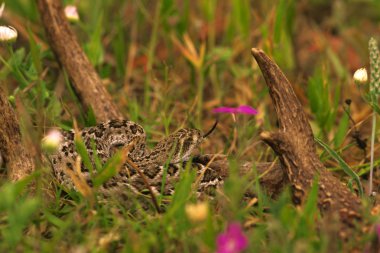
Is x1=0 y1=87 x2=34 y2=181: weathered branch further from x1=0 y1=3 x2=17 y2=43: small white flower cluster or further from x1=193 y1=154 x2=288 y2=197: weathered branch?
x1=193 y1=154 x2=288 y2=197: weathered branch

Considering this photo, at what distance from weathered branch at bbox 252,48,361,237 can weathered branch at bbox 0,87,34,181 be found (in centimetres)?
173

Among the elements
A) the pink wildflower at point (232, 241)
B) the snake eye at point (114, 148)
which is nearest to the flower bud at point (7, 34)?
the snake eye at point (114, 148)

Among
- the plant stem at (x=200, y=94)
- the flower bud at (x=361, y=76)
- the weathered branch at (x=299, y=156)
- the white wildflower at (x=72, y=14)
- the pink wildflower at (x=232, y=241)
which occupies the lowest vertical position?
the pink wildflower at (x=232, y=241)

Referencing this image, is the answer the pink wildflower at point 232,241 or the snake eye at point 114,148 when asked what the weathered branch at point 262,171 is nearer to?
the snake eye at point 114,148

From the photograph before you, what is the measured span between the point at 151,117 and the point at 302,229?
2849 mm

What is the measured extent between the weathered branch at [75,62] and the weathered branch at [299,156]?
1867mm

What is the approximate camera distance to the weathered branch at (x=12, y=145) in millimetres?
4535

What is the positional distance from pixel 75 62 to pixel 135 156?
3.81ft

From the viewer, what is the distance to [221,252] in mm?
3047

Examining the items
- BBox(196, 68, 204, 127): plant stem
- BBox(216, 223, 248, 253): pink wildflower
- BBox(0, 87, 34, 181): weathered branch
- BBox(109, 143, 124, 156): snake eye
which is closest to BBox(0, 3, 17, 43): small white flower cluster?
BBox(0, 87, 34, 181): weathered branch

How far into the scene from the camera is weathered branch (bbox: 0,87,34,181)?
4.54 metres

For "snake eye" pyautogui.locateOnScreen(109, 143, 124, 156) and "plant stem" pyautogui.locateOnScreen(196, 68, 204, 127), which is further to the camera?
A: "plant stem" pyautogui.locateOnScreen(196, 68, 204, 127)

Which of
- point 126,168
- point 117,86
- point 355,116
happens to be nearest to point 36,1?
point 117,86

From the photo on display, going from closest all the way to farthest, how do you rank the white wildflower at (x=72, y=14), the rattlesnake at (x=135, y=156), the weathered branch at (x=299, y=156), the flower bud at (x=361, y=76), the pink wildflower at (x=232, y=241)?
the pink wildflower at (x=232, y=241) → the weathered branch at (x=299, y=156) → the flower bud at (x=361, y=76) → the rattlesnake at (x=135, y=156) → the white wildflower at (x=72, y=14)
